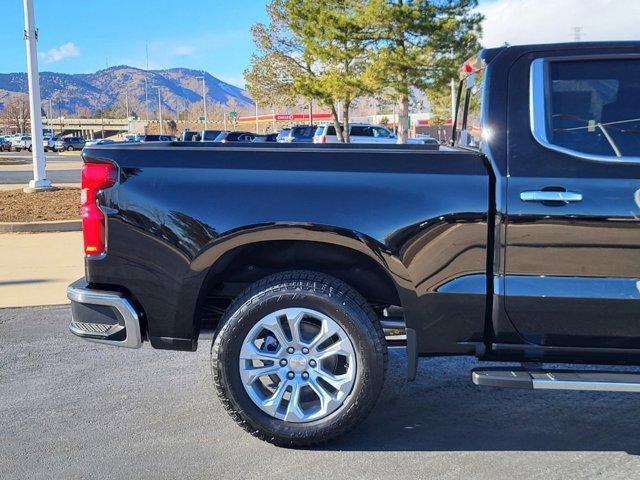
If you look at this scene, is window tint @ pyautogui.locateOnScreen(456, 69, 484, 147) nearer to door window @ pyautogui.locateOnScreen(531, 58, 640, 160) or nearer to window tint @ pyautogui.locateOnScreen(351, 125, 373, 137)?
door window @ pyautogui.locateOnScreen(531, 58, 640, 160)

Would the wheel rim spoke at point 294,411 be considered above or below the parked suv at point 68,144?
below

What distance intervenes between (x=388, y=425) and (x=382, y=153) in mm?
1670

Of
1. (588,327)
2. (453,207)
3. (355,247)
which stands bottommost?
(588,327)

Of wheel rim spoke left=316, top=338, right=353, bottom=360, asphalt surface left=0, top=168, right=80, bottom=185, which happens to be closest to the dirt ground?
asphalt surface left=0, top=168, right=80, bottom=185

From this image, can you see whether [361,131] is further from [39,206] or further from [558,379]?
[558,379]

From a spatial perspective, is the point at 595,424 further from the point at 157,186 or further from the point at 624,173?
the point at 157,186

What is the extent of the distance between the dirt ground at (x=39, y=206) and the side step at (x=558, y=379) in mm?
9823

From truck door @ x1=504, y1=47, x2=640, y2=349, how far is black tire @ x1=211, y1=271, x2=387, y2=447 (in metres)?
0.79

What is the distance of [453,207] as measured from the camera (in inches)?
135

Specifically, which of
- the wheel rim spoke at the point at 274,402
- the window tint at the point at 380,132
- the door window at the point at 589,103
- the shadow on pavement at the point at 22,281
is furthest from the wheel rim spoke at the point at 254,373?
the window tint at the point at 380,132

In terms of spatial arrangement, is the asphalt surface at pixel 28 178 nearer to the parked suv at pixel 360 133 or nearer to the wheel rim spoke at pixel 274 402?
the parked suv at pixel 360 133

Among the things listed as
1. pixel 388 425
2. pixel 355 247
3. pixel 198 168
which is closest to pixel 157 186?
pixel 198 168

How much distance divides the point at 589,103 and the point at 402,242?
1.28 metres

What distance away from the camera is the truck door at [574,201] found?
131 inches
